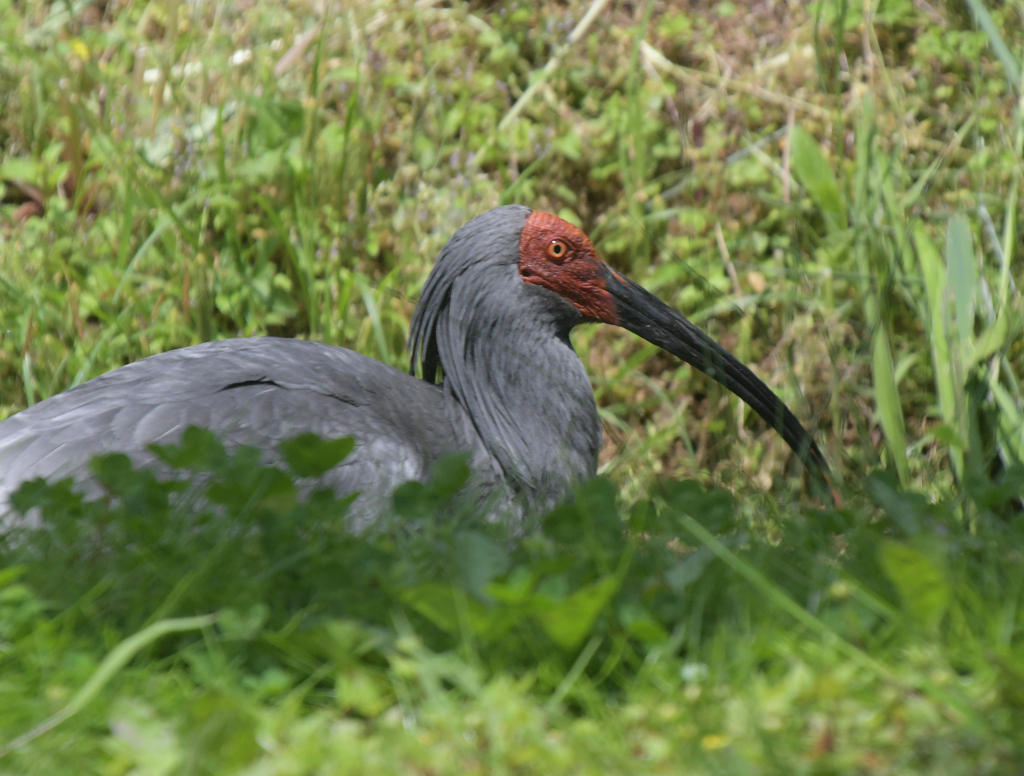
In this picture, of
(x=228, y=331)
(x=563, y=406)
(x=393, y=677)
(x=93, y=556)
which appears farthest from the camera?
(x=228, y=331)

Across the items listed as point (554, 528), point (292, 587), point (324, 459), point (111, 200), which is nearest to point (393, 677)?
point (292, 587)

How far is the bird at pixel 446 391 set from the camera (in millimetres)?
3061

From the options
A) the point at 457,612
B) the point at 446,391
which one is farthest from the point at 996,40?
the point at 457,612

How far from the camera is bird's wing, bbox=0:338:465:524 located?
3020 millimetres

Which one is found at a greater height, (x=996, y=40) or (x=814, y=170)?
(x=996, y=40)

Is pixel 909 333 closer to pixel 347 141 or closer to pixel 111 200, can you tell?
pixel 347 141

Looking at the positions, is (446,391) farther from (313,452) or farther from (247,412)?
(313,452)

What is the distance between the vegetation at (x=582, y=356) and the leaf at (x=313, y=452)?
0.02m

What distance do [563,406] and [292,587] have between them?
187cm

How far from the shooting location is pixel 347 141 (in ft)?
16.7

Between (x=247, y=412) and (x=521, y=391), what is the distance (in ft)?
3.08

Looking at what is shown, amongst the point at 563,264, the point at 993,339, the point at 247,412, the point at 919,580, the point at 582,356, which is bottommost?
the point at 582,356

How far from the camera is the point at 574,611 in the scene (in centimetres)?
158

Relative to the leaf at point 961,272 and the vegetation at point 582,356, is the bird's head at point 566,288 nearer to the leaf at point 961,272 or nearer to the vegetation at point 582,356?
the vegetation at point 582,356
